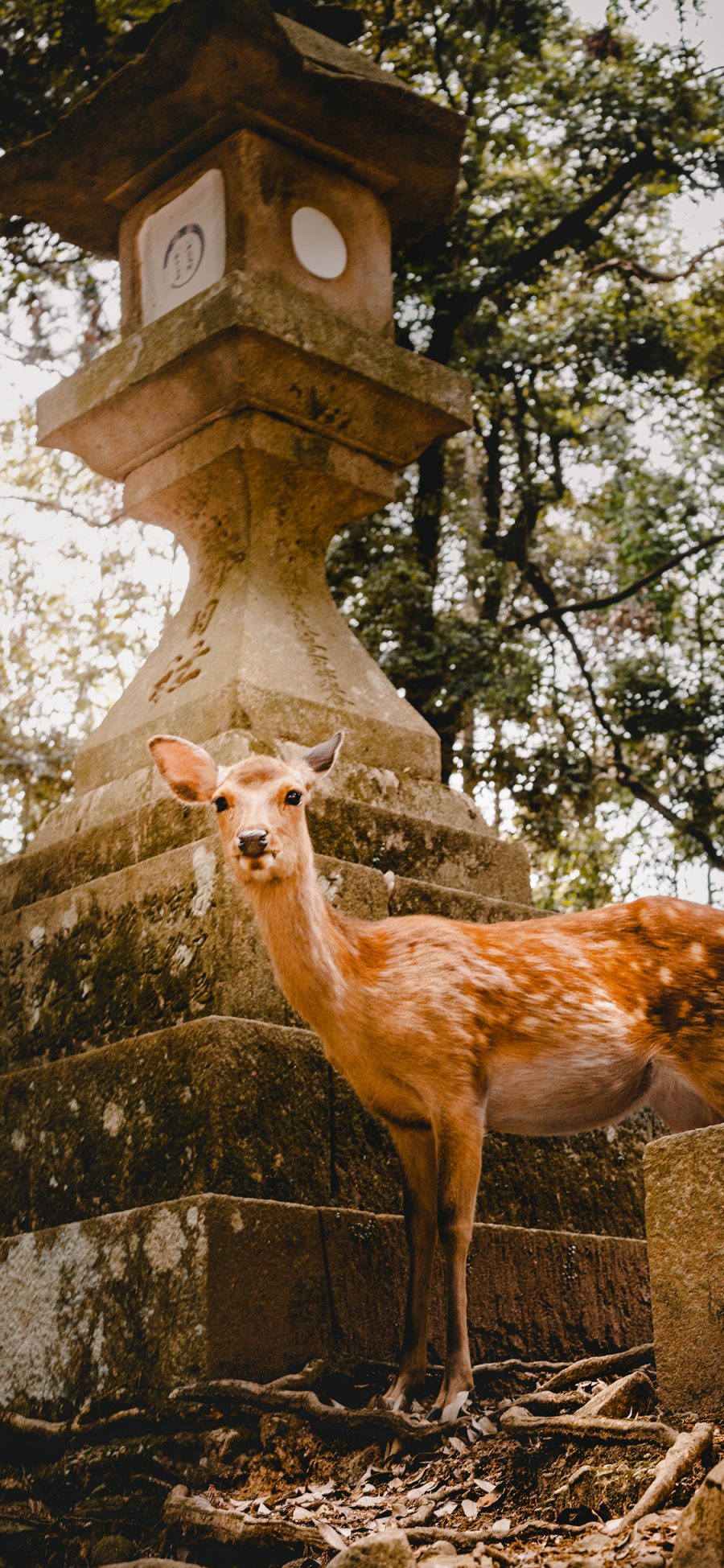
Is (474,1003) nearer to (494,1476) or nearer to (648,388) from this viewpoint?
(494,1476)

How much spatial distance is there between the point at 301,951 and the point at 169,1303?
1207mm

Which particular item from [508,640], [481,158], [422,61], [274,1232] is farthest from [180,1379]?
[422,61]

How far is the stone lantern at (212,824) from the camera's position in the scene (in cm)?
530

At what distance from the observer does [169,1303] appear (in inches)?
199

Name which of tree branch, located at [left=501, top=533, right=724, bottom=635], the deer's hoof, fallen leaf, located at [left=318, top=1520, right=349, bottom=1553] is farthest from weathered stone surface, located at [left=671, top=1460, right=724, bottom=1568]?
tree branch, located at [left=501, top=533, right=724, bottom=635]

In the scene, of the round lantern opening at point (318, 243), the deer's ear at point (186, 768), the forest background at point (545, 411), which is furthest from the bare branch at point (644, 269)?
the deer's ear at point (186, 768)

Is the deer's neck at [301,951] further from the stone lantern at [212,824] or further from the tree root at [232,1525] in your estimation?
the tree root at [232,1525]

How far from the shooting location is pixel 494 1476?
4.27 meters

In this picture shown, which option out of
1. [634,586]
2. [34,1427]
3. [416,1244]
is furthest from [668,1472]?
[634,586]

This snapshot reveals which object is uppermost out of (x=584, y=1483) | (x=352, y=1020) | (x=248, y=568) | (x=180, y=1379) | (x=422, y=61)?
(x=422, y=61)

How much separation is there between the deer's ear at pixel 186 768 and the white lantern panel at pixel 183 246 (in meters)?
2.74

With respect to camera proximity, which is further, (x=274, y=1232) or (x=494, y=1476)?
(x=274, y=1232)

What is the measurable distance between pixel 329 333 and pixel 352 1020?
3301mm

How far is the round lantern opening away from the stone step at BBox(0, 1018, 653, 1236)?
3742 mm
